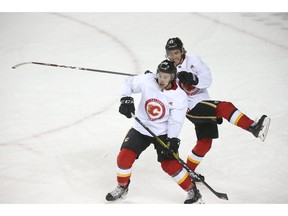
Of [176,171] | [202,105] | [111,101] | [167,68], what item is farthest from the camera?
[111,101]

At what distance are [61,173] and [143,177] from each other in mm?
538

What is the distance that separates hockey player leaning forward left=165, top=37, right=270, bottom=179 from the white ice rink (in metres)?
0.37

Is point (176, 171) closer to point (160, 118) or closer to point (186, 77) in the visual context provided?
point (160, 118)

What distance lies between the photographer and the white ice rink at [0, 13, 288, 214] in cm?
338

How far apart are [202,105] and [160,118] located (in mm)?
355

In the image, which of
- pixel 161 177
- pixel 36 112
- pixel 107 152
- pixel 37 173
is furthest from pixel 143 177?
pixel 36 112

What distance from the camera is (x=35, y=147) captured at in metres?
3.85

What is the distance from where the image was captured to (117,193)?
322cm

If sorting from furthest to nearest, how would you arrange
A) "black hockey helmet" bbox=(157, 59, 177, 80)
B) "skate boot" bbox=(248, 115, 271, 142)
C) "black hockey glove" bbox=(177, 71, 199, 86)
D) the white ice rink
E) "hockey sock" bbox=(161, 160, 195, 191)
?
the white ice rink < "skate boot" bbox=(248, 115, 271, 142) < "black hockey glove" bbox=(177, 71, 199, 86) < "hockey sock" bbox=(161, 160, 195, 191) < "black hockey helmet" bbox=(157, 59, 177, 80)

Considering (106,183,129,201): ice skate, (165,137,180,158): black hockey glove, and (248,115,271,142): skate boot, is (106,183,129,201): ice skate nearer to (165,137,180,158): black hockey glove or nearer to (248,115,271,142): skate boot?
(165,137,180,158): black hockey glove

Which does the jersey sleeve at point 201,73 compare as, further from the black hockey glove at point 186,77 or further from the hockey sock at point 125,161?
the hockey sock at point 125,161

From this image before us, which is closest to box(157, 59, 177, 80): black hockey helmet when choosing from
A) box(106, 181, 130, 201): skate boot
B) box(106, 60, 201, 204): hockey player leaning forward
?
box(106, 60, 201, 204): hockey player leaning forward

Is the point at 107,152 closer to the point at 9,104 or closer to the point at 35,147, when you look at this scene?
the point at 35,147

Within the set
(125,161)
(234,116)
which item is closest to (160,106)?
(125,161)
